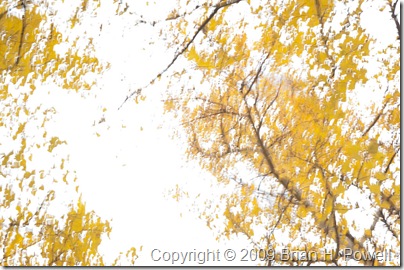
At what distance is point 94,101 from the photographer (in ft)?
6.80

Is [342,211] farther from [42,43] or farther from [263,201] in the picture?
[42,43]

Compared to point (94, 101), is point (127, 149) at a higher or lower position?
lower

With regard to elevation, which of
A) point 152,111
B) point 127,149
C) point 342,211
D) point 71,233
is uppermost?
point 152,111

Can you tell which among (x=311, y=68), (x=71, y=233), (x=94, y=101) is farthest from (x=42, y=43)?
(x=311, y=68)

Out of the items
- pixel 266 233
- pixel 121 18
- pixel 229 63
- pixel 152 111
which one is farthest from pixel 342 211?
pixel 121 18

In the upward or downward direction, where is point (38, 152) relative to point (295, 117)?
downward

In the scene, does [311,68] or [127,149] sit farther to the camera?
[127,149]

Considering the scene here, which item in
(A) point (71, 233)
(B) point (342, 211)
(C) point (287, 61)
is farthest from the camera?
(C) point (287, 61)

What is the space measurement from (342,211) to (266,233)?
419 millimetres

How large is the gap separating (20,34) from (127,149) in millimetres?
873

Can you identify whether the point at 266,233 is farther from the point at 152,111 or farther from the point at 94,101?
the point at 94,101

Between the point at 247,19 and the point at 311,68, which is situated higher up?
the point at 247,19

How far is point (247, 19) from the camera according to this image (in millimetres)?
1994

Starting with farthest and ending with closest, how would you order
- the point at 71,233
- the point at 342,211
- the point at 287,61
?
the point at 287,61 → the point at 71,233 → the point at 342,211
